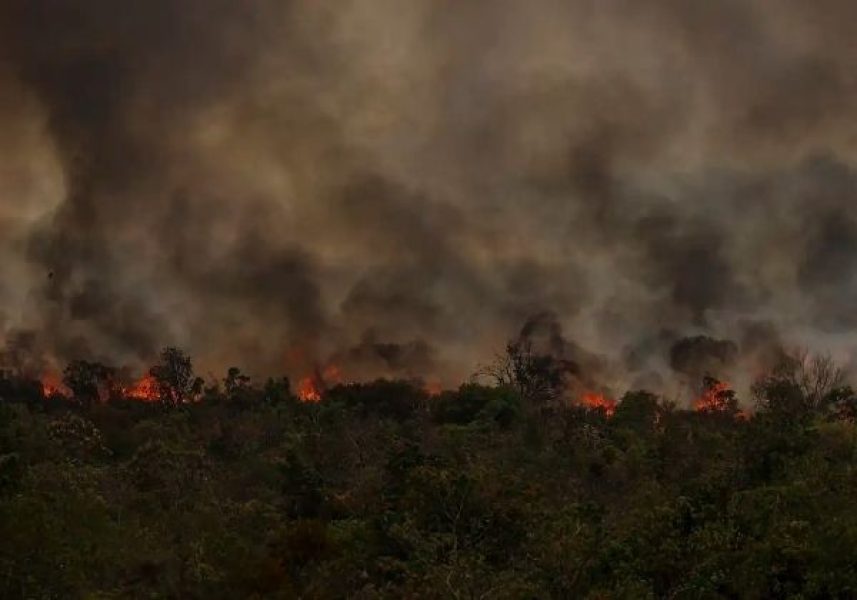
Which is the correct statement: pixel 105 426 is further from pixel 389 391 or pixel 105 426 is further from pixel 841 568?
pixel 841 568

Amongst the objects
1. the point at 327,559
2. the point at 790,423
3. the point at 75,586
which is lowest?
the point at 75,586

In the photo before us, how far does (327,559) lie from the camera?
4109cm

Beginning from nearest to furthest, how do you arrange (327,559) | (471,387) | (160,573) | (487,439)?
(160,573) < (327,559) < (487,439) < (471,387)

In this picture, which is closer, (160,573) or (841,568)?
(841,568)

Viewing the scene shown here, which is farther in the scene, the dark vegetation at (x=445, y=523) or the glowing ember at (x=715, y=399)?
the glowing ember at (x=715, y=399)

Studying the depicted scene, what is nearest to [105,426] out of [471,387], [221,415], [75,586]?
[221,415]

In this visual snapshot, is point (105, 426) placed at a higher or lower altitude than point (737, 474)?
higher

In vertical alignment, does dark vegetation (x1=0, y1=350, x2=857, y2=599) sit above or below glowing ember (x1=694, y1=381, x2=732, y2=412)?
below

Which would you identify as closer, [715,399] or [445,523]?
[445,523]

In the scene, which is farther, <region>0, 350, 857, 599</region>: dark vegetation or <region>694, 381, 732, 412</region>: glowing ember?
<region>694, 381, 732, 412</region>: glowing ember

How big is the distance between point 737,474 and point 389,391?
364 feet

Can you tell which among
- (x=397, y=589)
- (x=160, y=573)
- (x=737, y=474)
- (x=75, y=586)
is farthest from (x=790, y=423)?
(x=75, y=586)

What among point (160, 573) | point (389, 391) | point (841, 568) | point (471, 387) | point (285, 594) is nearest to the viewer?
point (841, 568)

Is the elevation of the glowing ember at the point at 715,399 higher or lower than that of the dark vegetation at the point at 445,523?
higher
